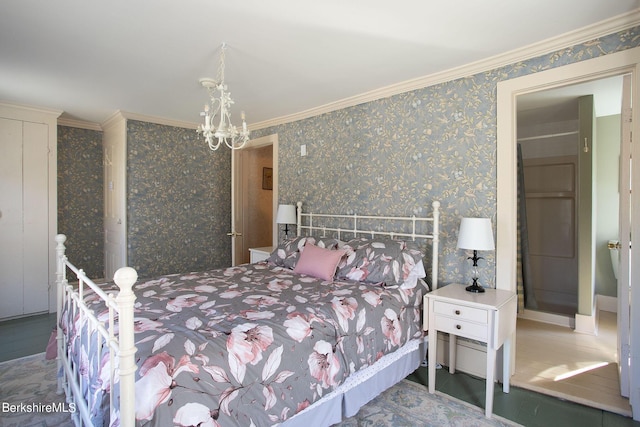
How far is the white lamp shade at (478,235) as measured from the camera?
A: 237 centimetres

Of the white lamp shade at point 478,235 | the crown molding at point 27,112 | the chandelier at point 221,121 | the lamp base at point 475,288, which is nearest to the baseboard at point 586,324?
the lamp base at point 475,288

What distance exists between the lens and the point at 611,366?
275 centimetres

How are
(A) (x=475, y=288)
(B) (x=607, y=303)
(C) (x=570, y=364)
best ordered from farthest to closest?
(B) (x=607, y=303) < (C) (x=570, y=364) < (A) (x=475, y=288)

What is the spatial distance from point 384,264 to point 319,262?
54 centimetres

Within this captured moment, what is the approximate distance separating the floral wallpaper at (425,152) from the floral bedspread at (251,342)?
78 centimetres

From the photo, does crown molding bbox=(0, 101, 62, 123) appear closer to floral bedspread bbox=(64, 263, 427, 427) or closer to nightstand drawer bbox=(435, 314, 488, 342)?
floral bedspread bbox=(64, 263, 427, 427)

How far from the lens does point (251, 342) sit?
1572mm

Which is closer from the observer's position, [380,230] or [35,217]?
[380,230]

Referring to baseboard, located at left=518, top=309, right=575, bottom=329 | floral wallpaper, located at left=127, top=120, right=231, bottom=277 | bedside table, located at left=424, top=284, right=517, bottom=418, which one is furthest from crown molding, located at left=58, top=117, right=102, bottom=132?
baseboard, located at left=518, top=309, right=575, bottom=329

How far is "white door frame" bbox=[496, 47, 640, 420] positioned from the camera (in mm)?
2062

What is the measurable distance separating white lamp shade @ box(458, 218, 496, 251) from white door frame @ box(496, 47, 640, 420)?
0.78 ft

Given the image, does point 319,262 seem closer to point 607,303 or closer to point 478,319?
point 478,319

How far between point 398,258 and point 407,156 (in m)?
0.97

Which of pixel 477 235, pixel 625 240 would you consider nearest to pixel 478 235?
pixel 477 235
